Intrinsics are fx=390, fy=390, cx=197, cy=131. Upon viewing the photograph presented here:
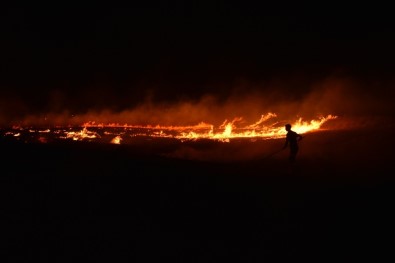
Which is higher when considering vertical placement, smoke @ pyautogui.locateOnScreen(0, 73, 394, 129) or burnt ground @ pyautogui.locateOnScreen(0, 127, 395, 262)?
smoke @ pyautogui.locateOnScreen(0, 73, 394, 129)

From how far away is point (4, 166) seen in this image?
653 inches

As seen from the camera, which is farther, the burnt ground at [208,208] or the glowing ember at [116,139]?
the glowing ember at [116,139]

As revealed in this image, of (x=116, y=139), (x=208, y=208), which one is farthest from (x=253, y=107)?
(x=208, y=208)

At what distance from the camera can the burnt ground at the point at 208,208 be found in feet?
22.6

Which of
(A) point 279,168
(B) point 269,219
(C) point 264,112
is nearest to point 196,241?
(B) point 269,219

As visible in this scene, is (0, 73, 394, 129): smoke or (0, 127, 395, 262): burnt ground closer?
(0, 127, 395, 262): burnt ground

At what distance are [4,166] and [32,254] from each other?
10731 mm

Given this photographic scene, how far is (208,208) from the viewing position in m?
9.10

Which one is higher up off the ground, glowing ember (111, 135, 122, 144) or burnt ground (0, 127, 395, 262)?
glowing ember (111, 135, 122, 144)

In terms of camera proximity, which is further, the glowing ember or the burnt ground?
the glowing ember

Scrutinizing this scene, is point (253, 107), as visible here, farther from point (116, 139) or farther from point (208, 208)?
point (208, 208)

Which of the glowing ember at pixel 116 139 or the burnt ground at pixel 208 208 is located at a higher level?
the glowing ember at pixel 116 139

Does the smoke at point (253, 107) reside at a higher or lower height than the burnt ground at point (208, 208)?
higher

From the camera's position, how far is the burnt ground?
22.6 feet
